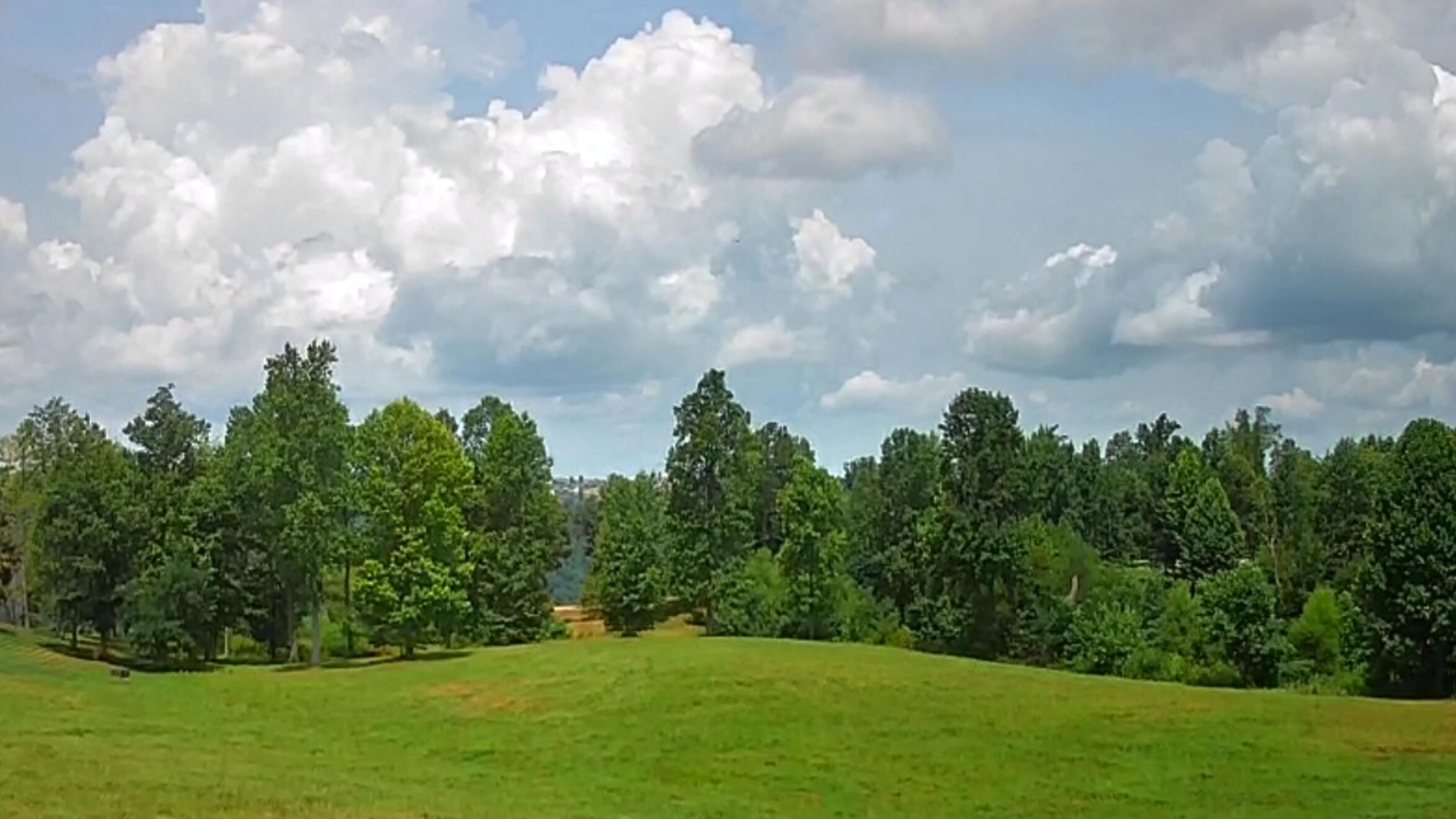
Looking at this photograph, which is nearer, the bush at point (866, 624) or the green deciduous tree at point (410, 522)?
the green deciduous tree at point (410, 522)

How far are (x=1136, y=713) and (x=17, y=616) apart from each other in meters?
85.5

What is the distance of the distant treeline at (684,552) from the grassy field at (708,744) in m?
11.7

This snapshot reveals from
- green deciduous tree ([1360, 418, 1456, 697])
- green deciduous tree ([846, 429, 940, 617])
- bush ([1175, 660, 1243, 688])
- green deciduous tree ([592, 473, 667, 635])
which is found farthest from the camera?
green deciduous tree ([846, 429, 940, 617])

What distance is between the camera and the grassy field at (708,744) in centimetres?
3612

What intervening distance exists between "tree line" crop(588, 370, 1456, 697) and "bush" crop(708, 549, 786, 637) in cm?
13

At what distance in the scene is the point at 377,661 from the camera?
248ft

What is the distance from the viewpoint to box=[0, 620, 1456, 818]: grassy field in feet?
119

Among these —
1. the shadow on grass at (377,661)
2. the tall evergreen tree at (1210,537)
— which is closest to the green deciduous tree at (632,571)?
the shadow on grass at (377,661)

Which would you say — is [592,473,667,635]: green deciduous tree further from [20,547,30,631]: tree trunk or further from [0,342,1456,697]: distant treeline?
[20,547,30,631]: tree trunk

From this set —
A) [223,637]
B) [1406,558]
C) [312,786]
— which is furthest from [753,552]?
[312,786]

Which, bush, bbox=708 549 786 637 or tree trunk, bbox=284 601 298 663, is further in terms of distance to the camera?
bush, bbox=708 549 786 637

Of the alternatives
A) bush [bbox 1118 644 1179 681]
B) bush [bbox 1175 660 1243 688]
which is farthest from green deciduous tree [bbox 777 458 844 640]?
bush [bbox 1175 660 1243 688]

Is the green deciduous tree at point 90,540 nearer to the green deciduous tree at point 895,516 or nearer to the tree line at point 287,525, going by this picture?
the tree line at point 287,525

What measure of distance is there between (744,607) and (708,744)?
45.0 meters
